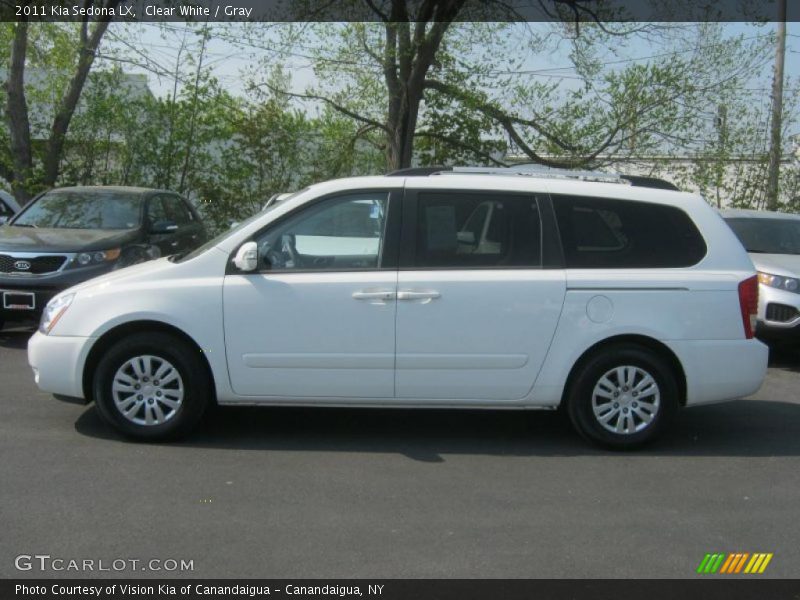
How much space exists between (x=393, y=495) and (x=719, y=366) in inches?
94.3

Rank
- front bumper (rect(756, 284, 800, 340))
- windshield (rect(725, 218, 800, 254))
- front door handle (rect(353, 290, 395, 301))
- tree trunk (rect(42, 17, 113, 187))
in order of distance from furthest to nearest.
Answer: tree trunk (rect(42, 17, 113, 187)) < windshield (rect(725, 218, 800, 254)) < front bumper (rect(756, 284, 800, 340)) < front door handle (rect(353, 290, 395, 301))

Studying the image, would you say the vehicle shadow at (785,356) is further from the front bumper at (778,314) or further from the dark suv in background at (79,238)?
the dark suv in background at (79,238)

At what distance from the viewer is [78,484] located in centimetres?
520

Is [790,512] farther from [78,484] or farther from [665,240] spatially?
[78,484]

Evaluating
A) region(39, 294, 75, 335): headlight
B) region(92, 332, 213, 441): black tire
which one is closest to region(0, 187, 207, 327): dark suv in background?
region(39, 294, 75, 335): headlight

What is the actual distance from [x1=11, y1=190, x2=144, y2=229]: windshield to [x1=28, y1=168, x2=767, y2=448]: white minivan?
4689 millimetres

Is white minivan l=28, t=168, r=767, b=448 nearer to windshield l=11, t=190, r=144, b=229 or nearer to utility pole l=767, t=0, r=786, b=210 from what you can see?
windshield l=11, t=190, r=144, b=229

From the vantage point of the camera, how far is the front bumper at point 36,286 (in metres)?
9.19

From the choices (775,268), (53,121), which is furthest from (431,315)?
(53,121)

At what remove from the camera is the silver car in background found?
907 centimetres

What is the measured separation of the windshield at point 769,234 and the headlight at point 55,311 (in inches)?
294

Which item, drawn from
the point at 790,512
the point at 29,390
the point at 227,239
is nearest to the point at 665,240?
the point at 790,512

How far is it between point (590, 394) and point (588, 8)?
1274cm

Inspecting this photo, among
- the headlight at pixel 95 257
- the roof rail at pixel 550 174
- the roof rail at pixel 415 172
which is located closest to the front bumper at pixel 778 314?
the roof rail at pixel 550 174
